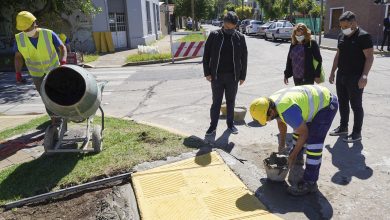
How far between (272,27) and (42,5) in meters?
15.7

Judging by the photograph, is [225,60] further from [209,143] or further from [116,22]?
[116,22]

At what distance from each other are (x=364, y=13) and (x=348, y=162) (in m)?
26.9

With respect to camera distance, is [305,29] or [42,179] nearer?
[42,179]

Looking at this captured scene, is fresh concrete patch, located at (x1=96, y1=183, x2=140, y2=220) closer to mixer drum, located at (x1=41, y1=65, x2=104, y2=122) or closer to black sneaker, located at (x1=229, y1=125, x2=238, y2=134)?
mixer drum, located at (x1=41, y1=65, x2=104, y2=122)

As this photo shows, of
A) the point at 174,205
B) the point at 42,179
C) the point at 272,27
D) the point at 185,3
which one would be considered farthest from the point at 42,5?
the point at 185,3

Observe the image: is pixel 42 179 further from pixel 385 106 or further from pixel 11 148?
pixel 385 106

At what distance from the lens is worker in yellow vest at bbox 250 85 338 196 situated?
370cm

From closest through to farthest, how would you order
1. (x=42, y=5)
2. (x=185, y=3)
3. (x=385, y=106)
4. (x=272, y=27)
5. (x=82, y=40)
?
1. (x=385, y=106)
2. (x=42, y=5)
3. (x=82, y=40)
4. (x=272, y=27)
5. (x=185, y=3)

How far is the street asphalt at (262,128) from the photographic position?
13.0ft

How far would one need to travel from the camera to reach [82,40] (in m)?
21.3

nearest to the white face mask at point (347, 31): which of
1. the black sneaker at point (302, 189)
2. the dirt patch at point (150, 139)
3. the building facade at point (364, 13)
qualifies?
the black sneaker at point (302, 189)

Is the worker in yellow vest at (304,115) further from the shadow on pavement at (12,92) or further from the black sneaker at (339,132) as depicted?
the shadow on pavement at (12,92)

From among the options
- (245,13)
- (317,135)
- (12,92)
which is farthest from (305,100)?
(245,13)

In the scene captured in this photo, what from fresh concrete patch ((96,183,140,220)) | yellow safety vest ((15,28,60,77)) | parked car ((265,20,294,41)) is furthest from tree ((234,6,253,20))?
fresh concrete patch ((96,183,140,220))
